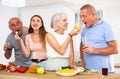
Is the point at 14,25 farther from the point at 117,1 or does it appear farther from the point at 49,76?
the point at 117,1

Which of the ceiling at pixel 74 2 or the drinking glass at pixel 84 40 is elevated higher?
the ceiling at pixel 74 2

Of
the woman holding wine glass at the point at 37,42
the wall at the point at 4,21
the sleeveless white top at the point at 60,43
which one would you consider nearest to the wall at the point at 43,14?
the wall at the point at 4,21

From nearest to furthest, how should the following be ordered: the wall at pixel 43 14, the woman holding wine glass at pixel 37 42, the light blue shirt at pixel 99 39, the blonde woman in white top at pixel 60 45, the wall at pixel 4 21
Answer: the light blue shirt at pixel 99 39
the blonde woman in white top at pixel 60 45
the woman holding wine glass at pixel 37 42
the wall at pixel 43 14
the wall at pixel 4 21

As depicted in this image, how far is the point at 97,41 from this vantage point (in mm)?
2066

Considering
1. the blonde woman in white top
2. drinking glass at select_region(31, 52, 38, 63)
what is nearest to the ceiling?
the blonde woman in white top

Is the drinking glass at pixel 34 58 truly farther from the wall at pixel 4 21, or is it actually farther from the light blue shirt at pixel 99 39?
the light blue shirt at pixel 99 39

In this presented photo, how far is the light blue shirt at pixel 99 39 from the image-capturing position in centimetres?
200

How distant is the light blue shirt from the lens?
6.57 feet

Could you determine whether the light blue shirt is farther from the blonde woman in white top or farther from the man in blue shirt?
the blonde woman in white top

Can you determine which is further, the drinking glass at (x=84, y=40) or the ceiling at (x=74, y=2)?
the ceiling at (x=74, y=2)

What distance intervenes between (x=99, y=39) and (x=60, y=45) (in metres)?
0.39

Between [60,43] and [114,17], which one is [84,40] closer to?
[60,43]

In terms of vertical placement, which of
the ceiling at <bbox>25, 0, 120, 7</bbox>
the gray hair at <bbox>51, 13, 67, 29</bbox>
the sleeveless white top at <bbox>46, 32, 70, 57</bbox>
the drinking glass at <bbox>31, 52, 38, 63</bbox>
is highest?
the ceiling at <bbox>25, 0, 120, 7</bbox>

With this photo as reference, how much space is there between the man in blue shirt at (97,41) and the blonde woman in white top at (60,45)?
0.45 feet
